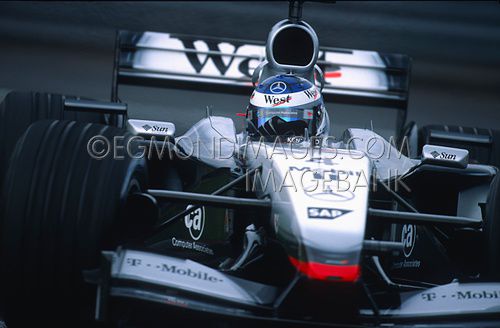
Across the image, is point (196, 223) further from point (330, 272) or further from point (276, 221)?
point (330, 272)

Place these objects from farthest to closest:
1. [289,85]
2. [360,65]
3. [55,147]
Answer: [360,65] → [289,85] → [55,147]

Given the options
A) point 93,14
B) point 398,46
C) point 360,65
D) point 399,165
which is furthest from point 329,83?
point 93,14

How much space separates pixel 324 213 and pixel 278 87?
4.66 feet

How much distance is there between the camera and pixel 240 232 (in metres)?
4.54

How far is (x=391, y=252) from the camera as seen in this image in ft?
11.5

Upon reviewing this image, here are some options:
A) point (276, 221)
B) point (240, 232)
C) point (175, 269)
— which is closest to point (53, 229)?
point (175, 269)

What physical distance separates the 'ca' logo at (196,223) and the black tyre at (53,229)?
1.22 metres

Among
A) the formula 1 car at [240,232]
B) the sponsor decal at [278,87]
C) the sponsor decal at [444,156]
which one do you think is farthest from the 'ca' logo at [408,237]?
the sponsor decal at [278,87]

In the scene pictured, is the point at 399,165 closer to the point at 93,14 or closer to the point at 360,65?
the point at 360,65

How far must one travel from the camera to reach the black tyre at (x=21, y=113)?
18.0 feet

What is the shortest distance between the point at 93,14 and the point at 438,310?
1014 cm

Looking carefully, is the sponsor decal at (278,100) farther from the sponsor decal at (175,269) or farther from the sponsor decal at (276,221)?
the sponsor decal at (175,269)

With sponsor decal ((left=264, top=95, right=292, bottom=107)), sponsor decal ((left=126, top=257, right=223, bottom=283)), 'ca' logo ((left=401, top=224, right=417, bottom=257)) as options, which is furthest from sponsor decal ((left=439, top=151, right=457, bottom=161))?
sponsor decal ((left=126, top=257, right=223, bottom=283))

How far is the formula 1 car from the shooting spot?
11.0 ft
